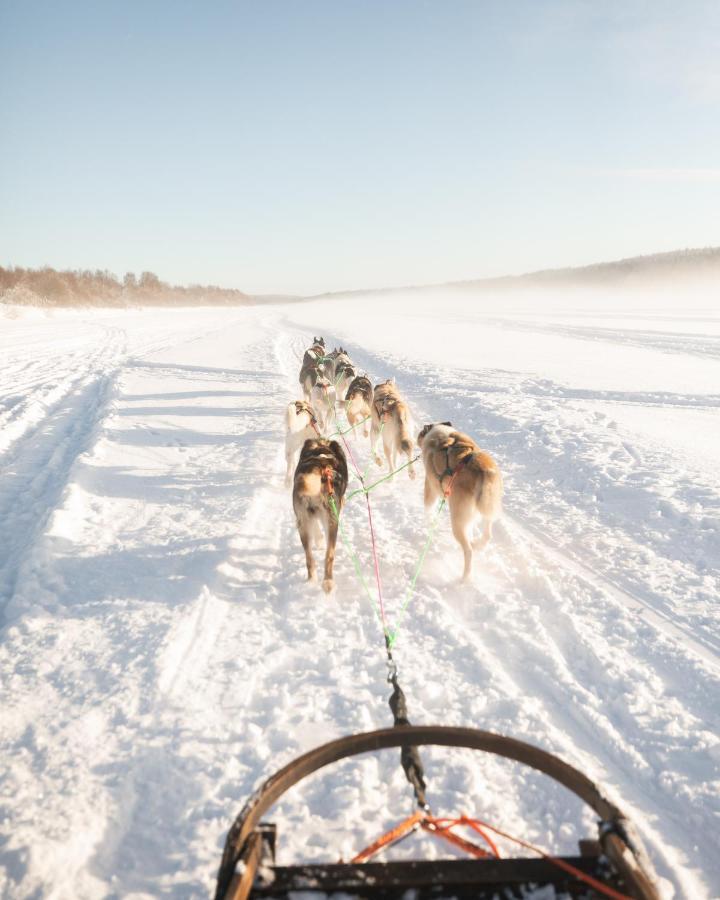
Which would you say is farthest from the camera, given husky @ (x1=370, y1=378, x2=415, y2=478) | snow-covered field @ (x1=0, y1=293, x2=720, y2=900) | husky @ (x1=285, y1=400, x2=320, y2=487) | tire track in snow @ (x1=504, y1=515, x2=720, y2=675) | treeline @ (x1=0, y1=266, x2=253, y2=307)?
treeline @ (x1=0, y1=266, x2=253, y2=307)

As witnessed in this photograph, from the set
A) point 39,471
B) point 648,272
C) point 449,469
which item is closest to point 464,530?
point 449,469

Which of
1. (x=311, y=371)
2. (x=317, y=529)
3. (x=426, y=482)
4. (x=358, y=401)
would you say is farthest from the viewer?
(x=311, y=371)

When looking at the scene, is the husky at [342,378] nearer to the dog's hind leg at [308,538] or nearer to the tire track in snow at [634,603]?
the tire track in snow at [634,603]

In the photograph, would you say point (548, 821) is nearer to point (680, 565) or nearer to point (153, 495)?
point (680, 565)

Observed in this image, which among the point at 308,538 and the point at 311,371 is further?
the point at 311,371

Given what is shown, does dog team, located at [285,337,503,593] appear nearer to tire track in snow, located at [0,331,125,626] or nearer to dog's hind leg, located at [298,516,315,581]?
dog's hind leg, located at [298,516,315,581]

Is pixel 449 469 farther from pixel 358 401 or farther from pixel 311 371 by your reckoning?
pixel 311 371

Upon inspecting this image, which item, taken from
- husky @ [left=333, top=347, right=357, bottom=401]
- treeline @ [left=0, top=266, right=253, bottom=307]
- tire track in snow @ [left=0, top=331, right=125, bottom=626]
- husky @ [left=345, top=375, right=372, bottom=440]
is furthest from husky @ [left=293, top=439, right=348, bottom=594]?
treeline @ [left=0, top=266, right=253, bottom=307]

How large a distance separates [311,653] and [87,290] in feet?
190

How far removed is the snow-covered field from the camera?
6.55 ft

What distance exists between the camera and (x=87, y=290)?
165ft

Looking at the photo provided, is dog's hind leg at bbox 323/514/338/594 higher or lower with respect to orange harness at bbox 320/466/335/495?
lower

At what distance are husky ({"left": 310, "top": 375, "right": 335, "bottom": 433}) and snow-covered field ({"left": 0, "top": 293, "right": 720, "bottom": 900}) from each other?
161 cm

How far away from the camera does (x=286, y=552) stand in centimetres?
427
